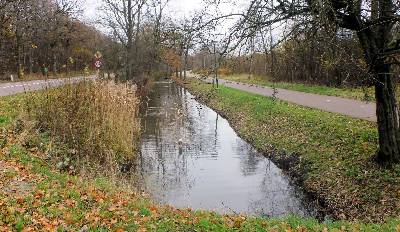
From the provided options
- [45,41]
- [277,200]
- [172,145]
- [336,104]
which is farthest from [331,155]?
[45,41]

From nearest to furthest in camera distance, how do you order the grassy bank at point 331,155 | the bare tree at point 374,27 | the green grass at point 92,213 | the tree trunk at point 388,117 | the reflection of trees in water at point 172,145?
the green grass at point 92,213 < the bare tree at point 374,27 < the grassy bank at point 331,155 < the tree trunk at point 388,117 < the reflection of trees in water at point 172,145

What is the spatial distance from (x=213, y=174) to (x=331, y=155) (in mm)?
3711

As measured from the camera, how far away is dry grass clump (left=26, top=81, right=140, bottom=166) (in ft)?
45.8

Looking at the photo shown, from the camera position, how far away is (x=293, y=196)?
1236 cm

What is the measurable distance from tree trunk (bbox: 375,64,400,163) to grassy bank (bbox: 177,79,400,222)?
0.43m

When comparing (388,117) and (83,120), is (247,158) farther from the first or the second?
(388,117)

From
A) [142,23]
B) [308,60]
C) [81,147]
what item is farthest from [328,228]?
[142,23]

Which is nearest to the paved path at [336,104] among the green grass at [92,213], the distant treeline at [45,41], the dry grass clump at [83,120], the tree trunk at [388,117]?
the dry grass clump at [83,120]

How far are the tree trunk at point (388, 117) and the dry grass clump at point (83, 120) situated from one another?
7638mm

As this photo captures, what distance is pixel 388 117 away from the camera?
11180mm

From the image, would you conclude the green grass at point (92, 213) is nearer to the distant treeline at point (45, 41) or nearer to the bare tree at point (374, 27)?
the bare tree at point (374, 27)

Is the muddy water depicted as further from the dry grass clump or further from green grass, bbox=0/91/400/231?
green grass, bbox=0/91/400/231

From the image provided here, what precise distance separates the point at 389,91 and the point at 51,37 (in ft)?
164

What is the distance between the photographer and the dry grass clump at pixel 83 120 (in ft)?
45.8
